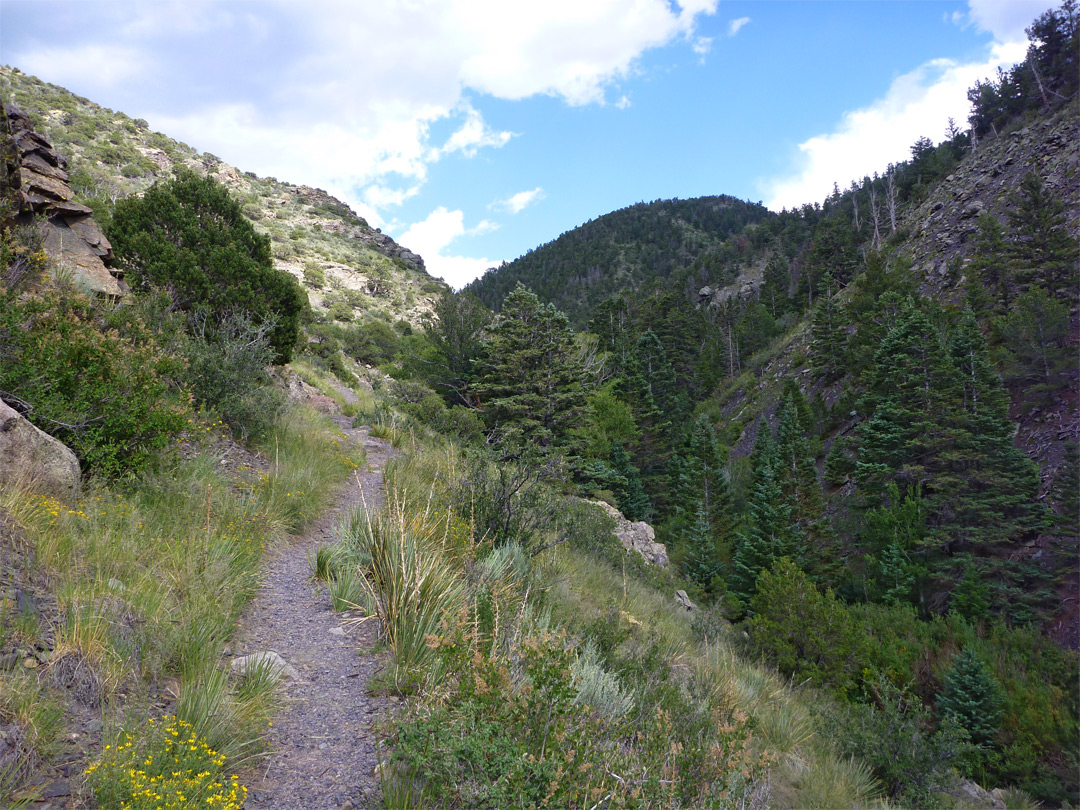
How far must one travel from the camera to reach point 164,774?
2166 mm

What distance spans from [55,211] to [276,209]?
57167 mm

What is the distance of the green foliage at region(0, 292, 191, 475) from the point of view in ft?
15.5

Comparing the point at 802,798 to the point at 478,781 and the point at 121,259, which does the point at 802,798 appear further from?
the point at 121,259

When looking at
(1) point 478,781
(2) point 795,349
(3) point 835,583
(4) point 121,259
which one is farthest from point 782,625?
(2) point 795,349

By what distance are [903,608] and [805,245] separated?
76.8 meters

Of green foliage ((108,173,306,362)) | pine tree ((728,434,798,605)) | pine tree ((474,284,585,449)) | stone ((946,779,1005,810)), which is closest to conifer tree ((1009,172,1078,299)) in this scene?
pine tree ((728,434,798,605))

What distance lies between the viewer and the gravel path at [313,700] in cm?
249

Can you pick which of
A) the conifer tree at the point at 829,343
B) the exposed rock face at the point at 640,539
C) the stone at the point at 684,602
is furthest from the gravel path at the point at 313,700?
the conifer tree at the point at 829,343

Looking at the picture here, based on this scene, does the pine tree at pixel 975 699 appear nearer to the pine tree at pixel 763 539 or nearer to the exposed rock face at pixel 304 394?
the pine tree at pixel 763 539

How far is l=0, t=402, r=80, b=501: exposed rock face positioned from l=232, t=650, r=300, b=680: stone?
2.25 m

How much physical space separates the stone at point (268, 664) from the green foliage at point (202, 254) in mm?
8229

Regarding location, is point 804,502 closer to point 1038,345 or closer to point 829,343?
point 1038,345

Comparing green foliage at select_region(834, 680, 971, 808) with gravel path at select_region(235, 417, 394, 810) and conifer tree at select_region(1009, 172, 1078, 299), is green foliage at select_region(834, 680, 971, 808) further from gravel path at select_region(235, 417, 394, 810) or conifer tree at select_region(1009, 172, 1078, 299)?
conifer tree at select_region(1009, 172, 1078, 299)

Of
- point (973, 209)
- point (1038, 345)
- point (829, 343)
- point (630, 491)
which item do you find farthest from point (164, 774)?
point (973, 209)
